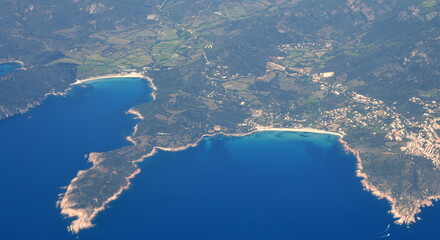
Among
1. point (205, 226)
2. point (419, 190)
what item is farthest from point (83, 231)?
point (419, 190)

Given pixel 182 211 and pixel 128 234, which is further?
pixel 182 211

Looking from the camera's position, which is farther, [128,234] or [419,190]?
[419,190]

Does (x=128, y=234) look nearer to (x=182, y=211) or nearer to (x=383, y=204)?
(x=182, y=211)

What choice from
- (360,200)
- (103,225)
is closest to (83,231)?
(103,225)

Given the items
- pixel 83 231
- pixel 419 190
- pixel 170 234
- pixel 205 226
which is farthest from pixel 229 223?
pixel 419 190

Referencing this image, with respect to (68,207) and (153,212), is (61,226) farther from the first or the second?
(153,212)

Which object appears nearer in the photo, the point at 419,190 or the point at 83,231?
the point at 83,231

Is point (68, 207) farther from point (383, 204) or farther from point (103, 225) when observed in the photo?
point (383, 204)
